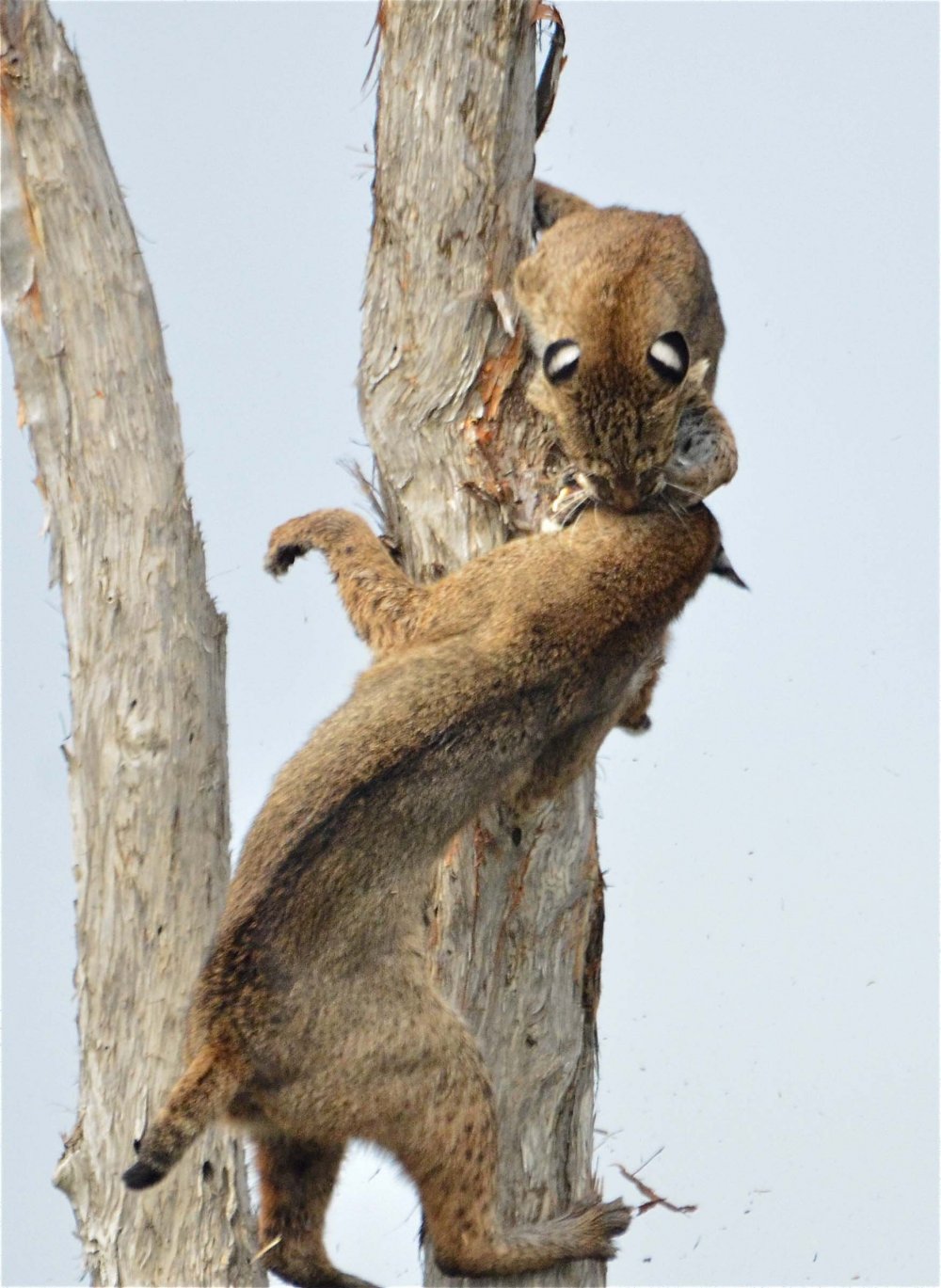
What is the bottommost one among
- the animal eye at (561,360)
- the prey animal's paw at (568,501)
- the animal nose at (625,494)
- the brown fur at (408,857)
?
the brown fur at (408,857)

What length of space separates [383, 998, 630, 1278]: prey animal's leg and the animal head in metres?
2.84

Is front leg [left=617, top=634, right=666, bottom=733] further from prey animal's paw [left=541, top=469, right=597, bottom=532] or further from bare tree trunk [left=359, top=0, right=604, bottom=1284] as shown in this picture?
prey animal's paw [left=541, top=469, right=597, bottom=532]

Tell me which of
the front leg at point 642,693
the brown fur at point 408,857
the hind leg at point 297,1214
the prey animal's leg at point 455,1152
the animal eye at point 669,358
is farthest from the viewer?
the front leg at point 642,693

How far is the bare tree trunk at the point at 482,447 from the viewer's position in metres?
9.31

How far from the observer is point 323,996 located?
781cm

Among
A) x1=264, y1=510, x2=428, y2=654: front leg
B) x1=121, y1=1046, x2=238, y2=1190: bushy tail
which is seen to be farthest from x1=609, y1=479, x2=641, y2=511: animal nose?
x1=121, y1=1046, x2=238, y2=1190: bushy tail

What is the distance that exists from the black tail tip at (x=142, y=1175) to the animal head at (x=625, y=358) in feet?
12.8

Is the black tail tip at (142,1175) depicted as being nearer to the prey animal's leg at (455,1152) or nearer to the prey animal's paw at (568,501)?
the prey animal's leg at (455,1152)

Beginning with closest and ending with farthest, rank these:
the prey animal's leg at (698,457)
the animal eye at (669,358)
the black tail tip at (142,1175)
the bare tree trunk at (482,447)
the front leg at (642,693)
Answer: the black tail tip at (142,1175), the animal eye at (669,358), the prey animal's leg at (698,457), the front leg at (642,693), the bare tree trunk at (482,447)

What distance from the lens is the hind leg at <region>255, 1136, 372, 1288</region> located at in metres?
8.53

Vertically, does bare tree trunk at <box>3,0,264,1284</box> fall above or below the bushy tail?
above

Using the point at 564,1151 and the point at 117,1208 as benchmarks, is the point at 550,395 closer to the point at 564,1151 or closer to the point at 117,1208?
the point at 564,1151

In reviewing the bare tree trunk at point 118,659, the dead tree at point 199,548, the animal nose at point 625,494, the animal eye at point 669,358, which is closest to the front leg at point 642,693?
the dead tree at point 199,548

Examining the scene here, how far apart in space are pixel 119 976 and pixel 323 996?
1.85 m
